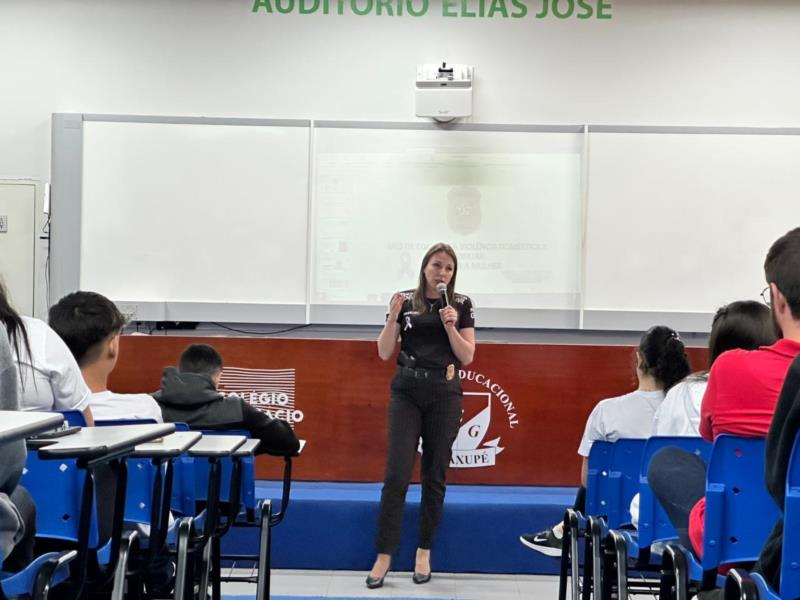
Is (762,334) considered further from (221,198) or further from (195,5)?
(195,5)

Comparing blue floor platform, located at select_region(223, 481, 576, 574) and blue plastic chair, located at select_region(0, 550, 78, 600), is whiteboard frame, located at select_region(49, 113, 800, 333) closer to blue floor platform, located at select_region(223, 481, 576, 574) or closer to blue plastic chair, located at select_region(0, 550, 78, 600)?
blue floor platform, located at select_region(223, 481, 576, 574)

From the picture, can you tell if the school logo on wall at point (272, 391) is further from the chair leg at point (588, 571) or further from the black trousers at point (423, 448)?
the chair leg at point (588, 571)

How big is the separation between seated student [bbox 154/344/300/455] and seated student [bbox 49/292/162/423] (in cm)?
30

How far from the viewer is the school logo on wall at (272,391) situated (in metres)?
4.73

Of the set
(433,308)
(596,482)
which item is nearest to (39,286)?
(433,308)

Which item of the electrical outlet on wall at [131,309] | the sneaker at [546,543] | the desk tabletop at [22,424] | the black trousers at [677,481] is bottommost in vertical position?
the sneaker at [546,543]

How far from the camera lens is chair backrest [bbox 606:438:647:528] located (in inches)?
100

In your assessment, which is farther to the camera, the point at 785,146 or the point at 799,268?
the point at 785,146

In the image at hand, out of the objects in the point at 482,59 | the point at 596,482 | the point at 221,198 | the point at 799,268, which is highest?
the point at 482,59

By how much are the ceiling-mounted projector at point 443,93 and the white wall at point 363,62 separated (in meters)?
0.16

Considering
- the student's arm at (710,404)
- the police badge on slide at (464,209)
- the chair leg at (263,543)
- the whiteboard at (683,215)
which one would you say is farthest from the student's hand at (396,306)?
the student's arm at (710,404)

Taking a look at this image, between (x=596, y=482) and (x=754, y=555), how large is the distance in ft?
2.93

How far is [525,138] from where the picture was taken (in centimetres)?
577

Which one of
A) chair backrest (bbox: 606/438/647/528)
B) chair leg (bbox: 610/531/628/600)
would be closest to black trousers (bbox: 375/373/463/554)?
chair backrest (bbox: 606/438/647/528)
